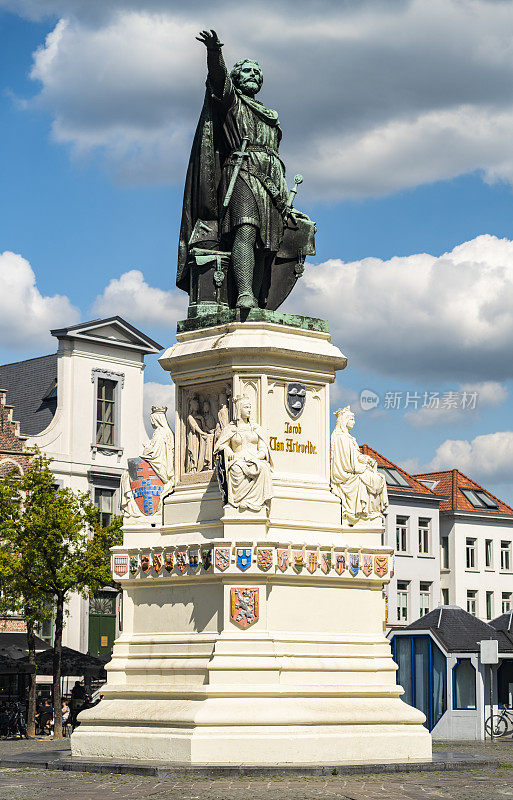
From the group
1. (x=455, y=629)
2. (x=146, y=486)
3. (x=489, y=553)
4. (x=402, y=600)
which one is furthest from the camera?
(x=489, y=553)

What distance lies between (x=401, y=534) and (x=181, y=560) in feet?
168

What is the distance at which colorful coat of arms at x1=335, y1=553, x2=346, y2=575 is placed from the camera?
21031mm

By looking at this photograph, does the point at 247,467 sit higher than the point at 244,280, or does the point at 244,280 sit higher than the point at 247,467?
the point at 244,280

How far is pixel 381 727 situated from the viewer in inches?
792

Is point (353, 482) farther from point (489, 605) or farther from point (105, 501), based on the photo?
point (489, 605)

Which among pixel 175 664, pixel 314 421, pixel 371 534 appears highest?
pixel 314 421

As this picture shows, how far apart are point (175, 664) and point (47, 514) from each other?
21.2 m

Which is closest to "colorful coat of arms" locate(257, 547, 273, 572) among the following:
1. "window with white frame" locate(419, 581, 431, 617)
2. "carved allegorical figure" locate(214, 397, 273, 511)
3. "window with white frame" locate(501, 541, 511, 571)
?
"carved allegorical figure" locate(214, 397, 273, 511)

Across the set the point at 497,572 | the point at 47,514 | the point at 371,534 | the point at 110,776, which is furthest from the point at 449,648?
the point at 497,572

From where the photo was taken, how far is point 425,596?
7194cm

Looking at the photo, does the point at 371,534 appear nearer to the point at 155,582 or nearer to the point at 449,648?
the point at 155,582

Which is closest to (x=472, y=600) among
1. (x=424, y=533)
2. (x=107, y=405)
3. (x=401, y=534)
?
(x=424, y=533)

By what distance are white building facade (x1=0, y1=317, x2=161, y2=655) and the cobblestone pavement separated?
118 feet

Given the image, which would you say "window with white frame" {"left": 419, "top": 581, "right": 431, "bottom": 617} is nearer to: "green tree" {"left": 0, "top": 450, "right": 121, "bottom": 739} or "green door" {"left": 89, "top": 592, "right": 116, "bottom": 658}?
"green door" {"left": 89, "top": 592, "right": 116, "bottom": 658}
